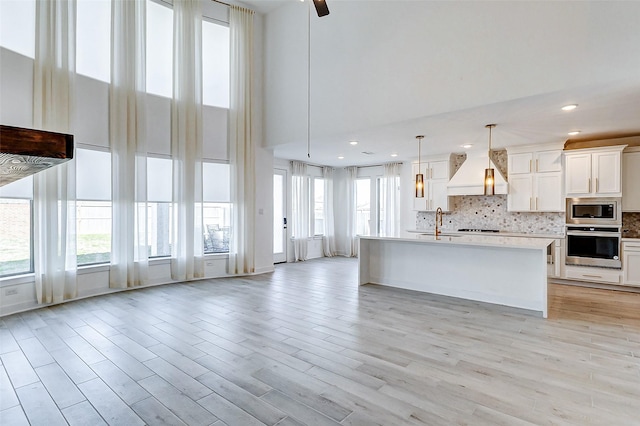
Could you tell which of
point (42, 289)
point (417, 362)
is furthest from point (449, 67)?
point (42, 289)

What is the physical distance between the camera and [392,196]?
8938 mm

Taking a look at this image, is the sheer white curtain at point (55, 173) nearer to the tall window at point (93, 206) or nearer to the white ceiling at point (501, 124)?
the tall window at point (93, 206)

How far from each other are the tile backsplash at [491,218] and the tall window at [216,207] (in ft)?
15.2

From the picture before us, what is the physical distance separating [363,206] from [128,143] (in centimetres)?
617

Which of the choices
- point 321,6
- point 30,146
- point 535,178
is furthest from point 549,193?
point 30,146

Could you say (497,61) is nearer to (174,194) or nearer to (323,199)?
(174,194)

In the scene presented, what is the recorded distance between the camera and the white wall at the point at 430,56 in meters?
3.56

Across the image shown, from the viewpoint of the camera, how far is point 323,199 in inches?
388

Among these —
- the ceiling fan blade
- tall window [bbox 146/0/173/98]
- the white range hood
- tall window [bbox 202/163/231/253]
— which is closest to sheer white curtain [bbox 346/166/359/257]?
the white range hood

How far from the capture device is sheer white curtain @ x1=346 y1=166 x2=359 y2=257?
9719 mm

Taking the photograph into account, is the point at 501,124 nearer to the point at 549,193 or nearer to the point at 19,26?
the point at 549,193

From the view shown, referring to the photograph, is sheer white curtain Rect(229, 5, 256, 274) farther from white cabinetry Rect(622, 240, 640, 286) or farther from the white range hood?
white cabinetry Rect(622, 240, 640, 286)

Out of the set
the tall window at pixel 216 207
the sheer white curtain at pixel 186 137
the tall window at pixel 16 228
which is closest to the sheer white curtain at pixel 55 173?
the tall window at pixel 16 228

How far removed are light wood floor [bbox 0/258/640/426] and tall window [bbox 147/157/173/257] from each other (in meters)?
1.51
